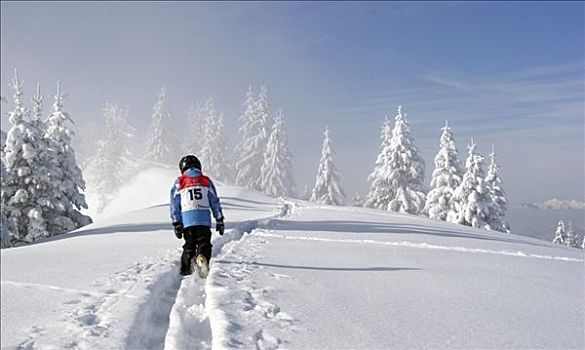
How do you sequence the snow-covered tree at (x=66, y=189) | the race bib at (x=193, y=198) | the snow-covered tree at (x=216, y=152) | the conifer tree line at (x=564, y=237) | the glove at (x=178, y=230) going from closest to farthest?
the glove at (x=178, y=230), the race bib at (x=193, y=198), the snow-covered tree at (x=66, y=189), the conifer tree line at (x=564, y=237), the snow-covered tree at (x=216, y=152)

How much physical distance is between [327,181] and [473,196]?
20.7 meters

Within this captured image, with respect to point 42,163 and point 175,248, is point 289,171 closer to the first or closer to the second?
point 42,163

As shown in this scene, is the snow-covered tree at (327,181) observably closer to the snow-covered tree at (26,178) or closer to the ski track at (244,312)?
the snow-covered tree at (26,178)

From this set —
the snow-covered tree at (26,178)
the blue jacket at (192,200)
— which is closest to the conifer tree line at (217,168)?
the snow-covered tree at (26,178)

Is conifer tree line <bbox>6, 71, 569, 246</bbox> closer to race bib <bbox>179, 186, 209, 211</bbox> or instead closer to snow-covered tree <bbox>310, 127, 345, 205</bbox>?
snow-covered tree <bbox>310, 127, 345, 205</bbox>

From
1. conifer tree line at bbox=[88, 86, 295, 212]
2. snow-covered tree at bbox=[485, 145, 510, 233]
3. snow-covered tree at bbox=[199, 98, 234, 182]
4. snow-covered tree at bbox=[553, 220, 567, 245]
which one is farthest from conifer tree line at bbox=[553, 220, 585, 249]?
snow-covered tree at bbox=[199, 98, 234, 182]

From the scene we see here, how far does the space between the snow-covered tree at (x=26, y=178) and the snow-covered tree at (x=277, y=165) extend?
34527 mm

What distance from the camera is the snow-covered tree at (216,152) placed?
→ 62.6m

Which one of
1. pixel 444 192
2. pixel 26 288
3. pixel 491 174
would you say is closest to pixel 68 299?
pixel 26 288

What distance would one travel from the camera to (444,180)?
34.7 meters

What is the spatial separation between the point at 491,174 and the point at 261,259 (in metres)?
32.1

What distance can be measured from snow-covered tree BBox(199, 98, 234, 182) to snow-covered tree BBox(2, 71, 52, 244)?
4202 cm

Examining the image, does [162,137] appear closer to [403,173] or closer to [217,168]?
[217,168]

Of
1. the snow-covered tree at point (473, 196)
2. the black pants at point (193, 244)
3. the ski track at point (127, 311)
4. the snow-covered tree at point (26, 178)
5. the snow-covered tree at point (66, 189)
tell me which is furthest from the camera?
the snow-covered tree at point (473, 196)
